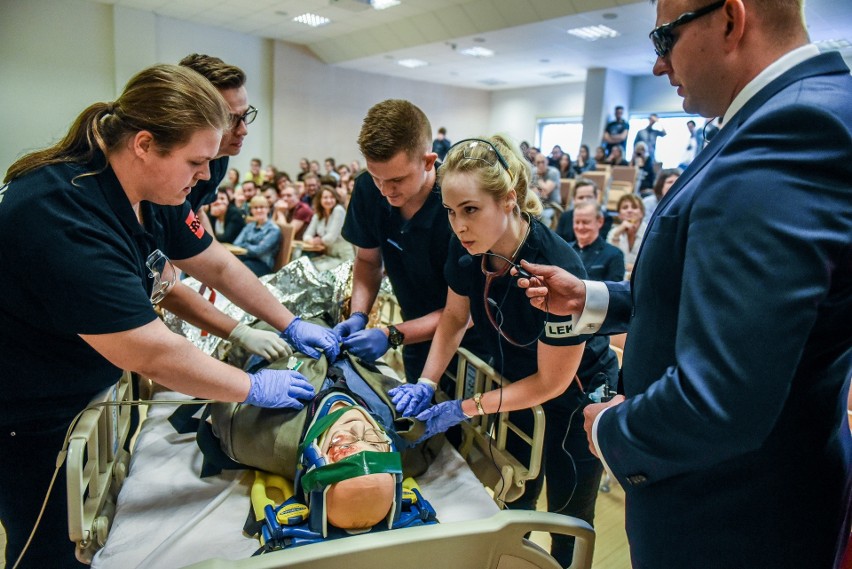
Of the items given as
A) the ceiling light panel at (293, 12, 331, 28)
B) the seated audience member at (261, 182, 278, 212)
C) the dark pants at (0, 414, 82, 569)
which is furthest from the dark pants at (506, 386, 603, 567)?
the ceiling light panel at (293, 12, 331, 28)

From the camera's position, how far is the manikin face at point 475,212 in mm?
1374

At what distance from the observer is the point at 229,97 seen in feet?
5.86

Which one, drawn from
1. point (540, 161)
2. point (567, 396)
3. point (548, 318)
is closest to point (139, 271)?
point (548, 318)

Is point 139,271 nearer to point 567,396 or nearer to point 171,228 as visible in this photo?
point 171,228

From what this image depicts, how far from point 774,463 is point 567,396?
2.68ft

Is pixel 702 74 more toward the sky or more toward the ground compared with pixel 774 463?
more toward the sky

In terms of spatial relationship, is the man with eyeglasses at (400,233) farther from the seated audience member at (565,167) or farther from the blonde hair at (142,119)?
the seated audience member at (565,167)

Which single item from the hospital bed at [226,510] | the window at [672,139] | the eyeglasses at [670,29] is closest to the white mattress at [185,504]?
the hospital bed at [226,510]

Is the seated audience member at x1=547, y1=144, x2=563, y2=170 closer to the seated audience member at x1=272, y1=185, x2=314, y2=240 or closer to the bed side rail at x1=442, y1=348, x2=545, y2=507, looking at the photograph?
the seated audience member at x1=272, y1=185, x2=314, y2=240

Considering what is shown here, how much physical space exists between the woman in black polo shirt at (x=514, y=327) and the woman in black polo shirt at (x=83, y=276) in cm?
63

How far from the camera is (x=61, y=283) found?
1.05 m

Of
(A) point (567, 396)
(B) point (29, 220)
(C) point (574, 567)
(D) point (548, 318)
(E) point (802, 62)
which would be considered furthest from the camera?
(A) point (567, 396)

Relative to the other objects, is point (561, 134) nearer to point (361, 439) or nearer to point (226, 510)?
point (361, 439)

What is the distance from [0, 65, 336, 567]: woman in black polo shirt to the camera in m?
1.06
